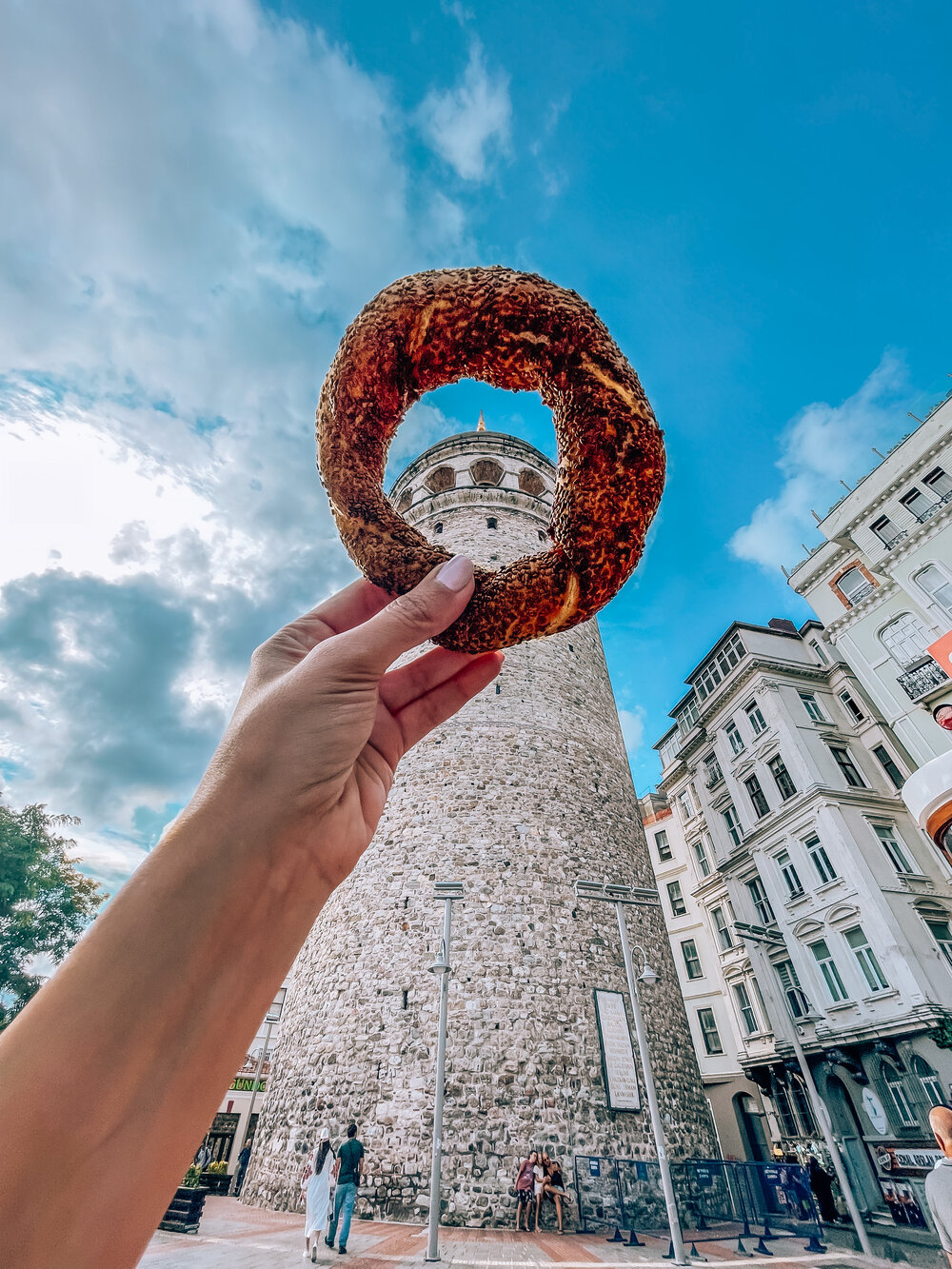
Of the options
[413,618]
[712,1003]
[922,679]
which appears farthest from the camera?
[712,1003]

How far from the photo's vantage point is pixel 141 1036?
2.60 ft

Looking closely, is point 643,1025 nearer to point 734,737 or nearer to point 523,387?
point 523,387

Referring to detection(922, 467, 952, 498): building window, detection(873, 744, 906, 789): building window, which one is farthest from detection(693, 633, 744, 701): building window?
detection(922, 467, 952, 498): building window

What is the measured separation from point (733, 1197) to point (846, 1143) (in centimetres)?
515

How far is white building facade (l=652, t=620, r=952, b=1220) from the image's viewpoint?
1218 centimetres

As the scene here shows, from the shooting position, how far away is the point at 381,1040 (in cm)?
1019

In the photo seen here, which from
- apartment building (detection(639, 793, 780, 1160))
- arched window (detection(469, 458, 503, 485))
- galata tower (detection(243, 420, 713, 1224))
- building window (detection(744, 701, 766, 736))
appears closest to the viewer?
galata tower (detection(243, 420, 713, 1224))

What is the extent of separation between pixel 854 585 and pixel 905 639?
2363 mm

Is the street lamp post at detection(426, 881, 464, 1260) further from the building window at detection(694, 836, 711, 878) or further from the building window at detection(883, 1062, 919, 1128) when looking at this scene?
the building window at detection(694, 836, 711, 878)

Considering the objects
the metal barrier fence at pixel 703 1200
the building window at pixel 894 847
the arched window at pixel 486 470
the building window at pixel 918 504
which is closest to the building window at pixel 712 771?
the building window at pixel 894 847

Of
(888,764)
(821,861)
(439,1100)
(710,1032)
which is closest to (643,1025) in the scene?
(439,1100)

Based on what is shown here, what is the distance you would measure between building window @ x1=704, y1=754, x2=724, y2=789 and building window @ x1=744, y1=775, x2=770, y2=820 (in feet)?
4.62

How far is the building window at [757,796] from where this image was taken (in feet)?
57.4

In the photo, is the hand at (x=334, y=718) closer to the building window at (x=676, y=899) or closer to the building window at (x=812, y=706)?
the building window at (x=812, y=706)
